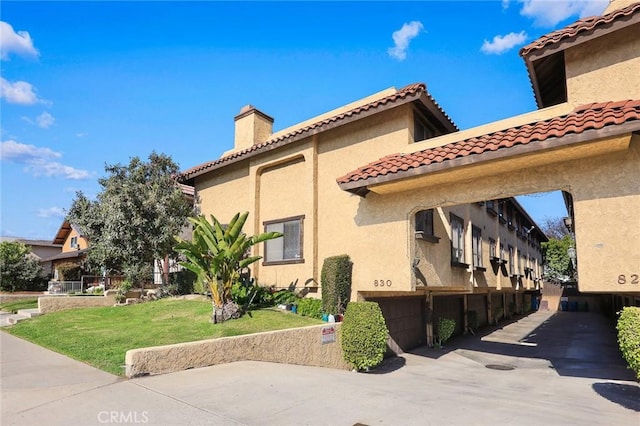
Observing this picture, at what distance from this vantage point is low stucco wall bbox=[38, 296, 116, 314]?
17.0 m

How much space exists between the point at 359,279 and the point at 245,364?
4.50 meters

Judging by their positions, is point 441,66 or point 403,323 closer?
point 441,66

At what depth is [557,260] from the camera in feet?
148

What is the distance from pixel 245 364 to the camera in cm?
877

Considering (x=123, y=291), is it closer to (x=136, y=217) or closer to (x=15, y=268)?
(x=136, y=217)

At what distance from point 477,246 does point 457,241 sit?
280 cm

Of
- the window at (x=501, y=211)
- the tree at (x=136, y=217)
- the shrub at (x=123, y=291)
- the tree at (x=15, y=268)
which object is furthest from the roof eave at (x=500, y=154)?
the tree at (x=15, y=268)

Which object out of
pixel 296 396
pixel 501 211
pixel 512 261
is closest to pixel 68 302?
pixel 296 396

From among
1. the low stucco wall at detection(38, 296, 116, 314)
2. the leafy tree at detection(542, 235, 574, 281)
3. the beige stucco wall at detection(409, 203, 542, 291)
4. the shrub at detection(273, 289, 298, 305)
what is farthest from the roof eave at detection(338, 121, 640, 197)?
the leafy tree at detection(542, 235, 574, 281)

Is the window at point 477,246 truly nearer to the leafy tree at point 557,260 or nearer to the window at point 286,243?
the window at point 286,243

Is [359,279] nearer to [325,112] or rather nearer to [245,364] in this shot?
[245,364]

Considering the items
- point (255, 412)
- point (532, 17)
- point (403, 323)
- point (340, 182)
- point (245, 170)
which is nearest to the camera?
point (255, 412)

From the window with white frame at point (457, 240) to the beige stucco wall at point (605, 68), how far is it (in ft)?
19.9

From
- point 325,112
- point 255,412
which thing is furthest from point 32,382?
point 325,112
